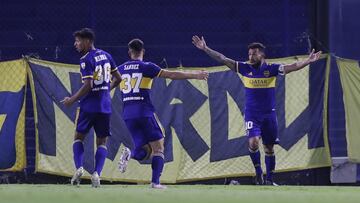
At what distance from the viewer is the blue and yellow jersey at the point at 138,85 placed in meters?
10.5

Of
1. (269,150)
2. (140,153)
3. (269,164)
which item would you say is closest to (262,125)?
(269,150)

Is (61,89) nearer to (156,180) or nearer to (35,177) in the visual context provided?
(35,177)

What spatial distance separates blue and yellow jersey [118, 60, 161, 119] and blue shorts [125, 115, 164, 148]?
60mm

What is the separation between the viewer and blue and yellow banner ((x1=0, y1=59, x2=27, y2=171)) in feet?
44.2

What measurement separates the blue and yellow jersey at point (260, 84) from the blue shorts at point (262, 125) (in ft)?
0.24

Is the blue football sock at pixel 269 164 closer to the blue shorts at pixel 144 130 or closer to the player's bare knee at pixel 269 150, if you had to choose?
the player's bare knee at pixel 269 150

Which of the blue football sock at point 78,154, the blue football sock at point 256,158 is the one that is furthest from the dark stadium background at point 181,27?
the blue football sock at point 78,154

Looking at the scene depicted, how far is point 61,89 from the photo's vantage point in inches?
540

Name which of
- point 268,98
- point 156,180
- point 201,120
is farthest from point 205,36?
point 156,180

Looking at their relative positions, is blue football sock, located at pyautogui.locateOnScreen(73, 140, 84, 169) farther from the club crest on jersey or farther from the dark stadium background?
the dark stadium background

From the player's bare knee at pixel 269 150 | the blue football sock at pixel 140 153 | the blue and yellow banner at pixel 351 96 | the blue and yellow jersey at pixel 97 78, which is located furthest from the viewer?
the blue and yellow banner at pixel 351 96

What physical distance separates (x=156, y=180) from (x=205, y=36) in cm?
484

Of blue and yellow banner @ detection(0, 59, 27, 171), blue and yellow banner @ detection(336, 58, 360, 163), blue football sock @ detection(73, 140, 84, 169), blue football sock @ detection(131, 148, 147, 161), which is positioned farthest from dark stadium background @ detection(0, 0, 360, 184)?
blue football sock @ detection(73, 140, 84, 169)

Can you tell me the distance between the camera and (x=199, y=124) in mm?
13875
